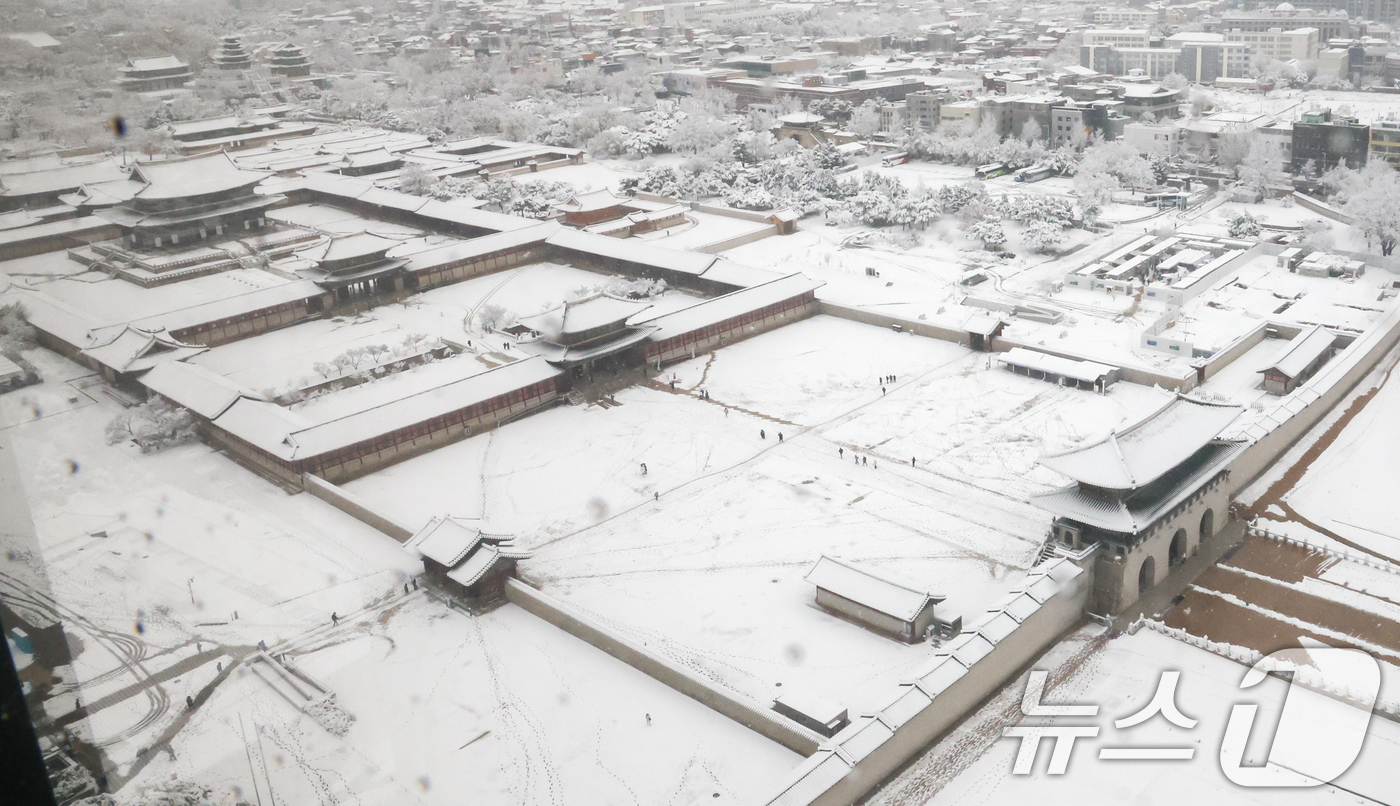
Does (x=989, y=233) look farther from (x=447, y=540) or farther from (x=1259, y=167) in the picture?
(x=447, y=540)

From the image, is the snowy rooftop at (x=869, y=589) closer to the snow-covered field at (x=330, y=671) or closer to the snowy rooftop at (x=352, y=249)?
the snow-covered field at (x=330, y=671)

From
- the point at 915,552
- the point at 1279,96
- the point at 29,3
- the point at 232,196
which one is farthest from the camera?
the point at 1279,96

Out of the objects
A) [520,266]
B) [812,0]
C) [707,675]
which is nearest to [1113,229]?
[520,266]

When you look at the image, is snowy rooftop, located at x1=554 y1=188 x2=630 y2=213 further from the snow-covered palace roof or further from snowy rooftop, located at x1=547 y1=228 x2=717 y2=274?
the snow-covered palace roof

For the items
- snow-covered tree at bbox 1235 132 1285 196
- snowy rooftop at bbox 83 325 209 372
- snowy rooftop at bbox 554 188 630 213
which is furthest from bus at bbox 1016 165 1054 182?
snowy rooftop at bbox 83 325 209 372

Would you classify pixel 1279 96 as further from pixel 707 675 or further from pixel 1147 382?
pixel 707 675

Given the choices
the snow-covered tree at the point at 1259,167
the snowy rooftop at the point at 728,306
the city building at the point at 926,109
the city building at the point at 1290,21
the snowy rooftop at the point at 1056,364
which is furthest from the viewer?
the city building at the point at 1290,21

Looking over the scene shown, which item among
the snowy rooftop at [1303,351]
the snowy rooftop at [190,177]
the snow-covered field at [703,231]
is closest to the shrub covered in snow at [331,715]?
the snowy rooftop at [1303,351]
